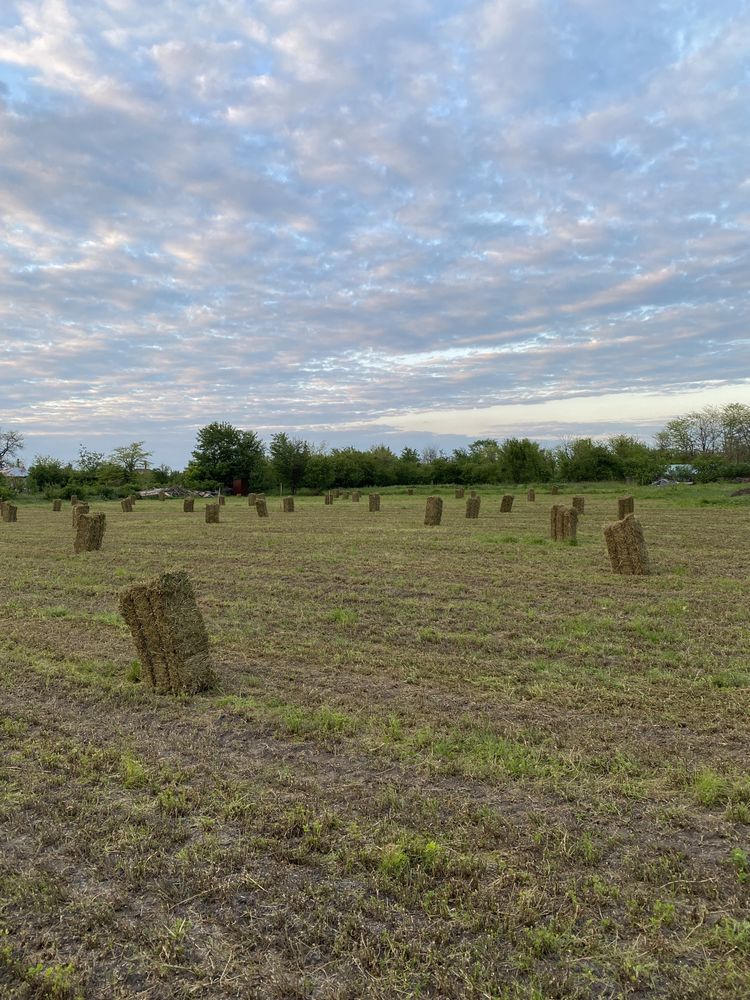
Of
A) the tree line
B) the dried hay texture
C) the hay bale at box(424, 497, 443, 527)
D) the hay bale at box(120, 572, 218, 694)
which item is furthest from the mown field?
the tree line

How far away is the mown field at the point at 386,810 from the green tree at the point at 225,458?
70.4m

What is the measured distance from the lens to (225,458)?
3100 inches

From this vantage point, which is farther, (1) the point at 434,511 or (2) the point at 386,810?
(1) the point at 434,511

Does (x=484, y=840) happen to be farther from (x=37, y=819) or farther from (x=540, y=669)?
(x=540, y=669)

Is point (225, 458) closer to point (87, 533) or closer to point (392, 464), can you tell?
point (392, 464)

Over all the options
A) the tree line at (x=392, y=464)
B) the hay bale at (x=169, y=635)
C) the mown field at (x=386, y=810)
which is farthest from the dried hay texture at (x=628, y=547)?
the tree line at (x=392, y=464)

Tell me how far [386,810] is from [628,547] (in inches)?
334

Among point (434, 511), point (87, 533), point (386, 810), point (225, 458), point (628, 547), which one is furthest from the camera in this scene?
point (225, 458)

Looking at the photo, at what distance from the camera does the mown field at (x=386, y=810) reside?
2402mm

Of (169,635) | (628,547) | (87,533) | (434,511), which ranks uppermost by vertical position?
(434,511)

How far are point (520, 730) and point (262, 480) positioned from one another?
73681mm

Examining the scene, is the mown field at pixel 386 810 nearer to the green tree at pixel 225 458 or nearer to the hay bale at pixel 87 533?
the hay bale at pixel 87 533

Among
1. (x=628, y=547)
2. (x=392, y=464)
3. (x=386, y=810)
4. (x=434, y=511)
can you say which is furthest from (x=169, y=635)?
(x=392, y=464)

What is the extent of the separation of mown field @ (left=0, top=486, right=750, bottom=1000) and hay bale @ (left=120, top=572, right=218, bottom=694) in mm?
224
